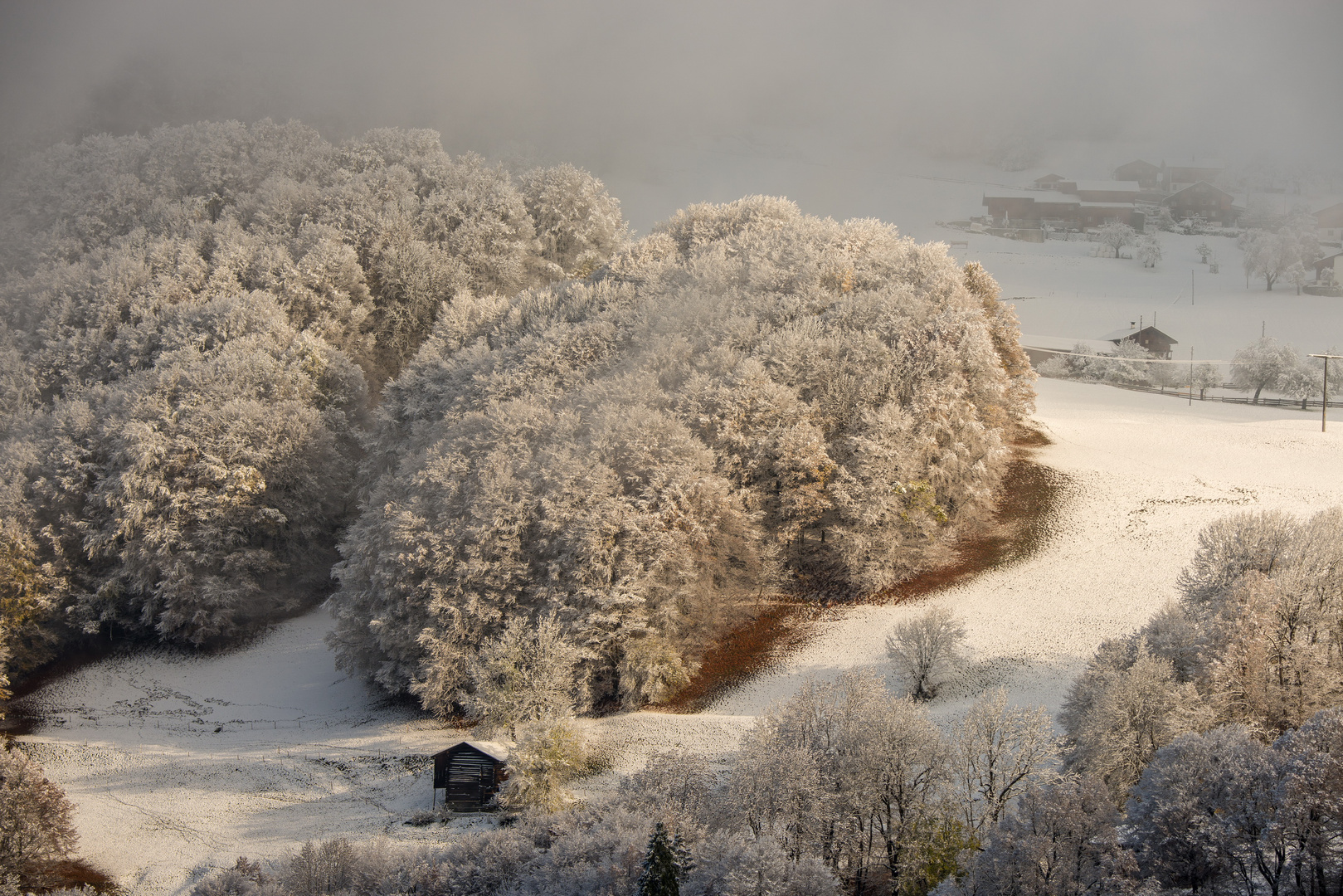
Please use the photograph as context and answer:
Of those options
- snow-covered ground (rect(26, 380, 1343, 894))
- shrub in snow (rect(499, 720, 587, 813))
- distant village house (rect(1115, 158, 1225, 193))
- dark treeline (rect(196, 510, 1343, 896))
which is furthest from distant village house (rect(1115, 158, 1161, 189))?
shrub in snow (rect(499, 720, 587, 813))

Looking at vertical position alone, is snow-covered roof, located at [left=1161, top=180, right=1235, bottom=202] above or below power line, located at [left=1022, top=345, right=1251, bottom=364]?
above

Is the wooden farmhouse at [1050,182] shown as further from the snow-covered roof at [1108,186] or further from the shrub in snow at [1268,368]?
the shrub in snow at [1268,368]

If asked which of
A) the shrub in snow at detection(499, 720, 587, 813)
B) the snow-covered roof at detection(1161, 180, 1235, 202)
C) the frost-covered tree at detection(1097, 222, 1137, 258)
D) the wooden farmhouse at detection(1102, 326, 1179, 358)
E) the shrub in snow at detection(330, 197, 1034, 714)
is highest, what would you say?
the snow-covered roof at detection(1161, 180, 1235, 202)

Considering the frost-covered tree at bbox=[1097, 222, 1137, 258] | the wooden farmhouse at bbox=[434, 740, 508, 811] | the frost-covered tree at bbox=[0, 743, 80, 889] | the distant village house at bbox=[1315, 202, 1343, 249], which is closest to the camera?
the frost-covered tree at bbox=[0, 743, 80, 889]

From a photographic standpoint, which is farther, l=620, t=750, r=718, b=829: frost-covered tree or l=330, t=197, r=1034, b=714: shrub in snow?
l=330, t=197, r=1034, b=714: shrub in snow

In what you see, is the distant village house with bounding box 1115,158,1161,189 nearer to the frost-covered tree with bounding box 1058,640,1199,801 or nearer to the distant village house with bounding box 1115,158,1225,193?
the distant village house with bounding box 1115,158,1225,193

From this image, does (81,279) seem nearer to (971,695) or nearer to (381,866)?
(381,866)

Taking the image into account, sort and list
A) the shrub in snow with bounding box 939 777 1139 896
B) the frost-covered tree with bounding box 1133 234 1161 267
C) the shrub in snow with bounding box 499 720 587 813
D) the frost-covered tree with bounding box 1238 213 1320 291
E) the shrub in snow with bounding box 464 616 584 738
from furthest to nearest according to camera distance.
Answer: the frost-covered tree with bounding box 1133 234 1161 267 < the frost-covered tree with bounding box 1238 213 1320 291 < the shrub in snow with bounding box 464 616 584 738 < the shrub in snow with bounding box 499 720 587 813 < the shrub in snow with bounding box 939 777 1139 896
